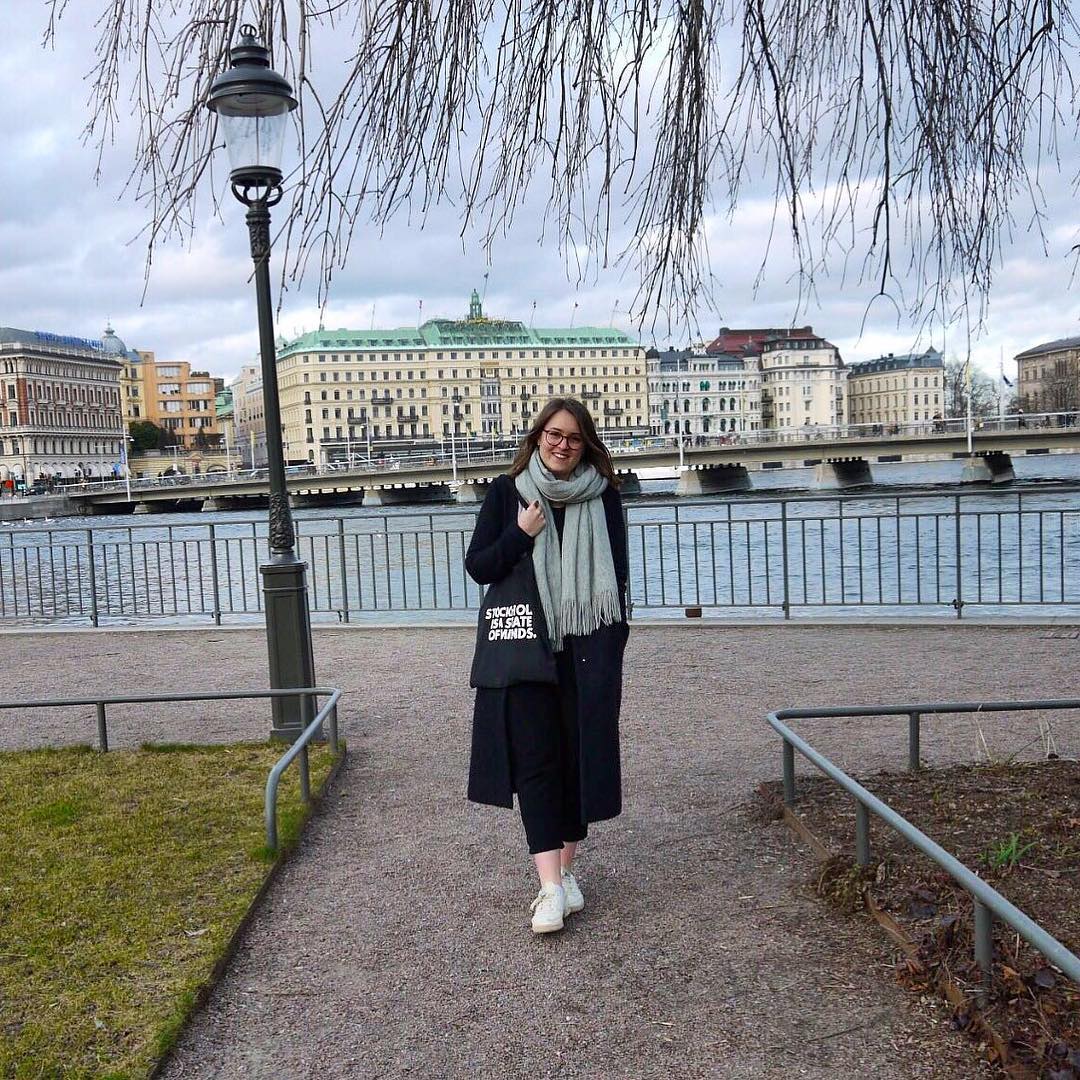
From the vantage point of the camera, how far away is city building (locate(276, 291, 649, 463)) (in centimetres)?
6575

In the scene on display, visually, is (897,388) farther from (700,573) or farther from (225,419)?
(225,419)

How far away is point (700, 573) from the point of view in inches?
1009

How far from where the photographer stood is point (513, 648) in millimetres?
4273

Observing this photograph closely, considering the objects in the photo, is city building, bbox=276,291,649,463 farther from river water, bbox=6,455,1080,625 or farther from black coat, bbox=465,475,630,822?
black coat, bbox=465,475,630,822

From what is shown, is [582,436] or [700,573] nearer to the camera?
[582,436]

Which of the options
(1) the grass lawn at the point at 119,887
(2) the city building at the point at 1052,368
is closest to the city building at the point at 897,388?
(2) the city building at the point at 1052,368

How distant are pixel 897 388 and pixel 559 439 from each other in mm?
14984

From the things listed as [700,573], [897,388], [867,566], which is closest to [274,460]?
[897,388]

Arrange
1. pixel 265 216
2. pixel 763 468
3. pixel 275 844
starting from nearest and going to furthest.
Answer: pixel 275 844, pixel 265 216, pixel 763 468

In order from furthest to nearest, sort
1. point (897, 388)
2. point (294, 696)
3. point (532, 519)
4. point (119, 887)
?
1. point (897, 388)
2. point (294, 696)
3. point (119, 887)
4. point (532, 519)

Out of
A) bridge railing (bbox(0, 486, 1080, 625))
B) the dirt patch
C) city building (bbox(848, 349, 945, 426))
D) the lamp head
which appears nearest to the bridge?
city building (bbox(848, 349, 945, 426))

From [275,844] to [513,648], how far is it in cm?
169

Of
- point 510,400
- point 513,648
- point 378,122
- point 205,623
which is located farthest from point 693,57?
point 510,400

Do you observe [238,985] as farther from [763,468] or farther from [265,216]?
[763,468]
